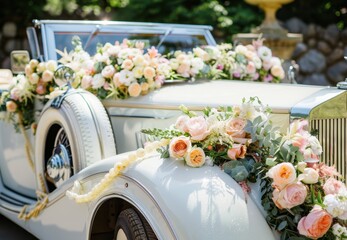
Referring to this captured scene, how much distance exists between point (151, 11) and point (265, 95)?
8866 mm

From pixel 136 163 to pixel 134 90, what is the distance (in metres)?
1.15

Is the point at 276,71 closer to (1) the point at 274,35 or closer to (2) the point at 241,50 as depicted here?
(2) the point at 241,50

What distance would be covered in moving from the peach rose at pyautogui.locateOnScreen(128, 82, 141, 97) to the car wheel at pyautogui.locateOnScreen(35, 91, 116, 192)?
256mm

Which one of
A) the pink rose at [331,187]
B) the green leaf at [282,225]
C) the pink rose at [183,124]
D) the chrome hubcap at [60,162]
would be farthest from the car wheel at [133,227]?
the chrome hubcap at [60,162]

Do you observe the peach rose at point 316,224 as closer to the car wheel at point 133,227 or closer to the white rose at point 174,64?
the car wheel at point 133,227

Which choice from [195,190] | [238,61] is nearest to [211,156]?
[195,190]

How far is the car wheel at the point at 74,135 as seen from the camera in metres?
3.46

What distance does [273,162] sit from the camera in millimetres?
2598

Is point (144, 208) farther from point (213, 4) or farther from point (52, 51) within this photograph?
point (213, 4)

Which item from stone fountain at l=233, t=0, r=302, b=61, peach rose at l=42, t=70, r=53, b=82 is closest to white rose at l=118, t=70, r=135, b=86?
peach rose at l=42, t=70, r=53, b=82

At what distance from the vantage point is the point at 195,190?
2475mm

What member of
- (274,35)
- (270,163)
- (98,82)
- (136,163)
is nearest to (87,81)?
(98,82)

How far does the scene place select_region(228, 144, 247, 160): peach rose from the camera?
106 inches

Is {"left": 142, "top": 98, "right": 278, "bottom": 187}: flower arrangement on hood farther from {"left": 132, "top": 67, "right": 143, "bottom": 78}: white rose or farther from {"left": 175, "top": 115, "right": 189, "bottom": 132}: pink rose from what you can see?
{"left": 132, "top": 67, "right": 143, "bottom": 78}: white rose
